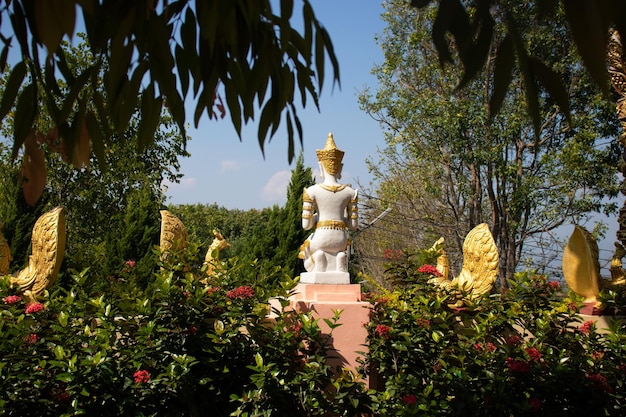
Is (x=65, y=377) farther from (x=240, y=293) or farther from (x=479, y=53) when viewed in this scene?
(x=479, y=53)

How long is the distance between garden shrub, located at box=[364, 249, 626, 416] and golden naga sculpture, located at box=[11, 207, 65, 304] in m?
2.76

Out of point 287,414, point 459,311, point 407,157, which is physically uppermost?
point 407,157

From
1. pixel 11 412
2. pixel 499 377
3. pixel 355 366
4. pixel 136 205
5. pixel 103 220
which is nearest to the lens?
pixel 11 412

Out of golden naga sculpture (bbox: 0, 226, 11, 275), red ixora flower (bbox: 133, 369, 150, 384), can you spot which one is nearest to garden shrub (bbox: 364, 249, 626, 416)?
red ixora flower (bbox: 133, 369, 150, 384)

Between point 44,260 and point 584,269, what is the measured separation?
15.1ft

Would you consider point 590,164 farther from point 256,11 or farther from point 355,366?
point 256,11

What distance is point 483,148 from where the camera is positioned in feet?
33.5

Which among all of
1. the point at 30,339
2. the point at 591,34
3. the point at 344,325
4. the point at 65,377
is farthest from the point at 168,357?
the point at 591,34

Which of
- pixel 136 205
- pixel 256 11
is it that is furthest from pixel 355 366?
pixel 136 205

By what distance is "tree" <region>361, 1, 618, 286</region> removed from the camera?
9961mm

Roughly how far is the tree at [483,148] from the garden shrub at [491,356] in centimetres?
586

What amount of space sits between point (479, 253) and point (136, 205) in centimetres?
784

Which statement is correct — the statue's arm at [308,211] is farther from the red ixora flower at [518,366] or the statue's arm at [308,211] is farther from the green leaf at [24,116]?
the green leaf at [24,116]

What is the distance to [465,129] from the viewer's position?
1028 centimetres
